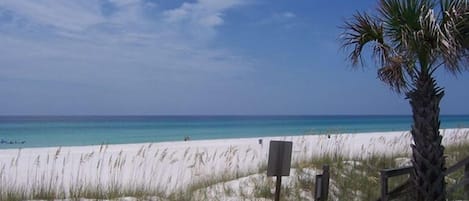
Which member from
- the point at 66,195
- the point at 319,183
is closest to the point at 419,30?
the point at 319,183

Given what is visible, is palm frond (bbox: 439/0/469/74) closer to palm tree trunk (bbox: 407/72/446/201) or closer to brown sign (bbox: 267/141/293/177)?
palm tree trunk (bbox: 407/72/446/201)

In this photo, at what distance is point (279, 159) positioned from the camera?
5875 mm

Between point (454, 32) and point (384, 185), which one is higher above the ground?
point (454, 32)

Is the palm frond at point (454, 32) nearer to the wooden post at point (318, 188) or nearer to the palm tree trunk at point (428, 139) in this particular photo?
the palm tree trunk at point (428, 139)

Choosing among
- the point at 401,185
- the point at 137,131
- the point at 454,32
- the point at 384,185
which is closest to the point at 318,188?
the point at 384,185

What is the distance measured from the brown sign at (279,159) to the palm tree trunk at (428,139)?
198 centimetres

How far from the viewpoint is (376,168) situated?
35.4 feet

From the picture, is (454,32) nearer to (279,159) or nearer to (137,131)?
(279,159)

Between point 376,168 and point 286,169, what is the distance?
561cm

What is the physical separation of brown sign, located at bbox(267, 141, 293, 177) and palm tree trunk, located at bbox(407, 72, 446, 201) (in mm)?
1979

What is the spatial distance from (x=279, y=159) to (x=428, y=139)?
2.17 meters

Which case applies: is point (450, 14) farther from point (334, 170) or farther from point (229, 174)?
point (229, 174)

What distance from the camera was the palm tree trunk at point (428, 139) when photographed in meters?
6.46

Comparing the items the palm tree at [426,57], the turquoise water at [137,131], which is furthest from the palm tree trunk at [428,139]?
the turquoise water at [137,131]
